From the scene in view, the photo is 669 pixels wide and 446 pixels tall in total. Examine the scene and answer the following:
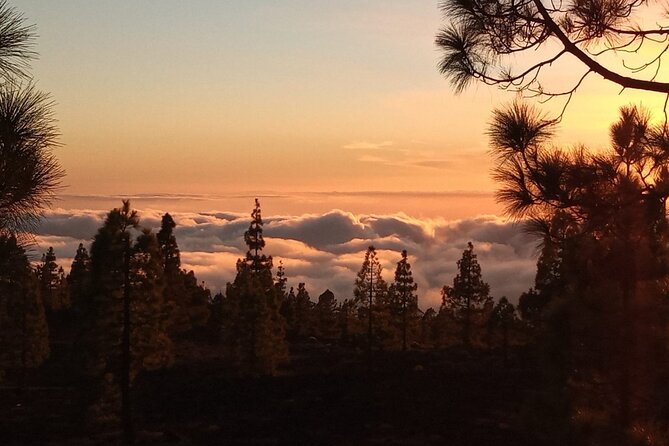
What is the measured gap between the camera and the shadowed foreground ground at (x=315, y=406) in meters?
38.3

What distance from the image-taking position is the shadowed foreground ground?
38.3 m

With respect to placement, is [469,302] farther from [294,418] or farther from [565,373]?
[565,373]

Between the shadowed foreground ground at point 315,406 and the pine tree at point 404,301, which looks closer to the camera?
the shadowed foreground ground at point 315,406

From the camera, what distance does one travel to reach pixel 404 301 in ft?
241

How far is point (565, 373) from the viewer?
17641mm

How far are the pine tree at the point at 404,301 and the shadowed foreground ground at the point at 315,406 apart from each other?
5.05 metres

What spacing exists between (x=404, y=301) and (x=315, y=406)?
85.9ft

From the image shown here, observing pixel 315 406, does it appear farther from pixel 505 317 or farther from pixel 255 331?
pixel 505 317

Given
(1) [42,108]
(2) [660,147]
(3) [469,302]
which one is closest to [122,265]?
(1) [42,108]

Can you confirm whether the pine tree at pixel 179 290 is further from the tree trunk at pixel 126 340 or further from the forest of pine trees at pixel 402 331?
the tree trunk at pixel 126 340

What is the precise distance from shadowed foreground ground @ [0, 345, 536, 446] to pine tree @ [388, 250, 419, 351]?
505cm

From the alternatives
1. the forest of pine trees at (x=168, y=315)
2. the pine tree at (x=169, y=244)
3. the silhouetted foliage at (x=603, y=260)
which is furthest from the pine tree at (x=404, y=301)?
the silhouetted foliage at (x=603, y=260)

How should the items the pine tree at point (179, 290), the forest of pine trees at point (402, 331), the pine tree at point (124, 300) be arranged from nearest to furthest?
the forest of pine trees at point (402, 331), the pine tree at point (124, 300), the pine tree at point (179, 290)

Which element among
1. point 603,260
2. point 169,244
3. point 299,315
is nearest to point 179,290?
point 169,244
